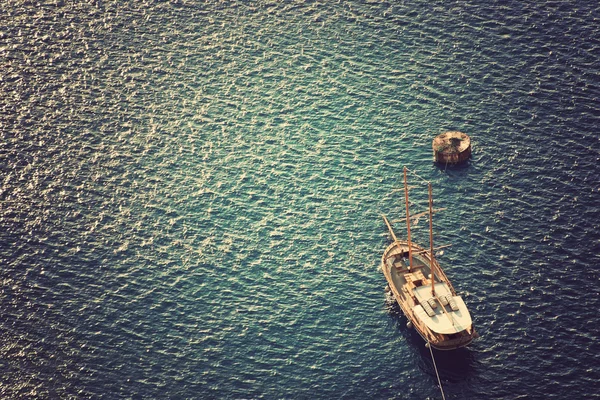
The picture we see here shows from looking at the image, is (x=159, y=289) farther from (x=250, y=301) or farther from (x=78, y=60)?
(x=78, y=60)

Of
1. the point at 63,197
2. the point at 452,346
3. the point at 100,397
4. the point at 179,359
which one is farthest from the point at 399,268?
the point at 63,197

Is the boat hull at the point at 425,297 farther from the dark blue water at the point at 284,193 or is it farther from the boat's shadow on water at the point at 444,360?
the dark blue water at the point at 284,193

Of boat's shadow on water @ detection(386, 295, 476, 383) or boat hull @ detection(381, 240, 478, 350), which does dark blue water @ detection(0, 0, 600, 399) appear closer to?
boat's shadow on water @ detection(386, 295, 476, 383)

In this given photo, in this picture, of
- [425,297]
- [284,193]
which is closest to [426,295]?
[425,297]

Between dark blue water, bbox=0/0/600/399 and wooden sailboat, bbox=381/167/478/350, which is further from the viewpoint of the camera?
dark blue water, bbox=0/0/600/399

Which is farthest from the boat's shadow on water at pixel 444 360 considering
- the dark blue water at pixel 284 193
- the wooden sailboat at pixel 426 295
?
the wooden sailboat at pixel 426 295

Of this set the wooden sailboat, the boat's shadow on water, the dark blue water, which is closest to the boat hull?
the wooden sailboat
